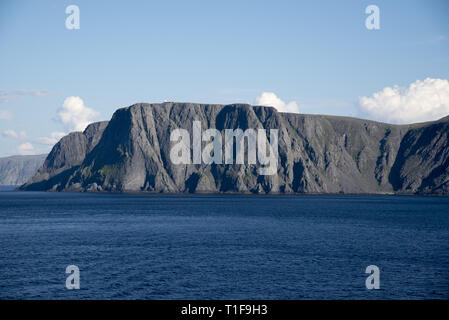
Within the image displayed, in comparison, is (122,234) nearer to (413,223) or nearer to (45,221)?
(45,221)

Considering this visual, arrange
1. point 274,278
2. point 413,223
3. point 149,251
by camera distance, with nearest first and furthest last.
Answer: point 274,278, point 149,251, point 413,223
